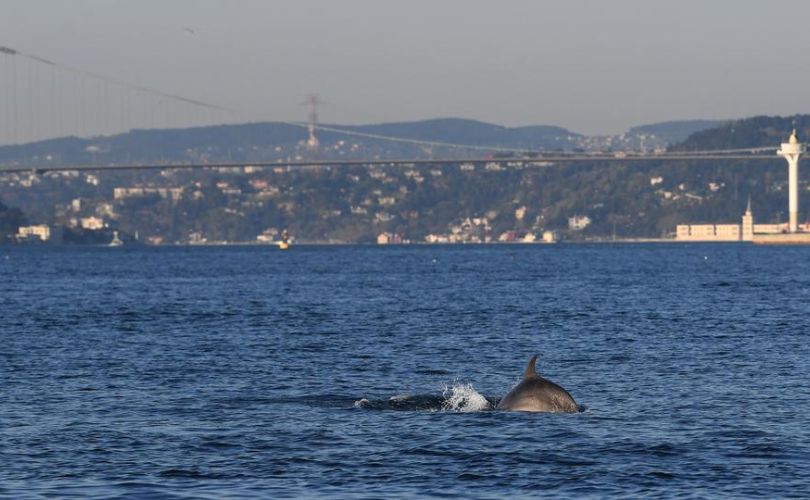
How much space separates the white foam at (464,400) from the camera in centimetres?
2552

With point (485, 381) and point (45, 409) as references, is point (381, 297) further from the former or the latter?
point (45, 409)

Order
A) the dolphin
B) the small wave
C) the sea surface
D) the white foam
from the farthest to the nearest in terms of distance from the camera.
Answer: the small wave < the white foam < the dolphin < the sea surface

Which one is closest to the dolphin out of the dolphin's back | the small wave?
the dolphin's back

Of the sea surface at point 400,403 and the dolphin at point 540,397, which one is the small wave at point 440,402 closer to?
the sea surface at point 400,403

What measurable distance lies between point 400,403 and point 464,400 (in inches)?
42.9

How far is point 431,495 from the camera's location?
60.1 feet

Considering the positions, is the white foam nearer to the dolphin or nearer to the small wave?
the small wave

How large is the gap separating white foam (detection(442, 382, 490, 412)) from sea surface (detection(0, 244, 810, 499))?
0.17ft

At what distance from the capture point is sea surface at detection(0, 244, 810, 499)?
63.4 ft

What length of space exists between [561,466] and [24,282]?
259 ft

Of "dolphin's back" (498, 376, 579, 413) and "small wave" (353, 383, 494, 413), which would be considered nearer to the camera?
"dolphin's back" (498, 376, 579, 413)

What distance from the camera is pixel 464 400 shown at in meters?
25.9

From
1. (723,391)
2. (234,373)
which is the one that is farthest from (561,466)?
(234,373)

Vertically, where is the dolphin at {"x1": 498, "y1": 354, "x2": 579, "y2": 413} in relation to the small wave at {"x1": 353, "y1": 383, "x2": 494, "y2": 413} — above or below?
above
